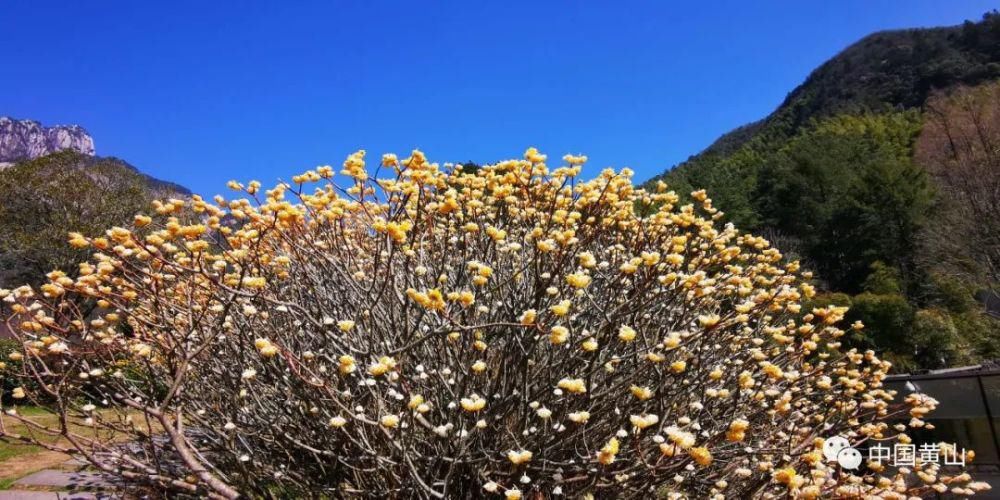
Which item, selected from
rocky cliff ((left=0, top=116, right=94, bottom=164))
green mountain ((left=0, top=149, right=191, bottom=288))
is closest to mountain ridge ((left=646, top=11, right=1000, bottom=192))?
green mountain ((left=0, top=149, right=191, bottom=288))

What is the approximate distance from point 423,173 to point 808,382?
8.77 feet

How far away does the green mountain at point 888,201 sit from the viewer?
38.5 ft

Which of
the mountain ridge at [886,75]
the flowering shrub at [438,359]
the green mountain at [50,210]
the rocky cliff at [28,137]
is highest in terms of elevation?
the rocky cliff at [28,137]

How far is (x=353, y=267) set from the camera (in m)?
2.99

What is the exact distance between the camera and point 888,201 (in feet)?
74.2

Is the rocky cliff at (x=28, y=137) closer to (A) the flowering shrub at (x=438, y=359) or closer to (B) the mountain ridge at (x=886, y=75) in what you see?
(B) the mountain ridge at (x=886, y=75)

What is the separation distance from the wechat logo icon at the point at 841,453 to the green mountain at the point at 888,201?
546 centimetres

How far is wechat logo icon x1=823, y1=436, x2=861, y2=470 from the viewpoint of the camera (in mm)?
2564

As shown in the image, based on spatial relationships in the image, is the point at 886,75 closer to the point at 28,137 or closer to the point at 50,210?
the point at 50,210

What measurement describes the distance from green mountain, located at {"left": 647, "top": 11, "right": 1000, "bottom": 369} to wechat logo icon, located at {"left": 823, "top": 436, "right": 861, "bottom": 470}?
17.9 ft

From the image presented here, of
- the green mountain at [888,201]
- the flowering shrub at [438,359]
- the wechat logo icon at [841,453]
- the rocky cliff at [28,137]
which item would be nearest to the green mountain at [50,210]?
the flowering shrub at [438,359]

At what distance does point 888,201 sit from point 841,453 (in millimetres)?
24439

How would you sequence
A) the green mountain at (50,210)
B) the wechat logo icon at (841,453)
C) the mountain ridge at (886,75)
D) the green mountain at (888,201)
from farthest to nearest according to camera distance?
the mountain ridge at (886,75) < the green mountain at (50,210) < the green mountain at (888,201) < the wechat logo icon at (841,453)

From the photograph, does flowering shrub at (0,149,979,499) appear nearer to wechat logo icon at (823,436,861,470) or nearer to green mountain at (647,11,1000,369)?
wechat logo icon at (823,436,861,470)
